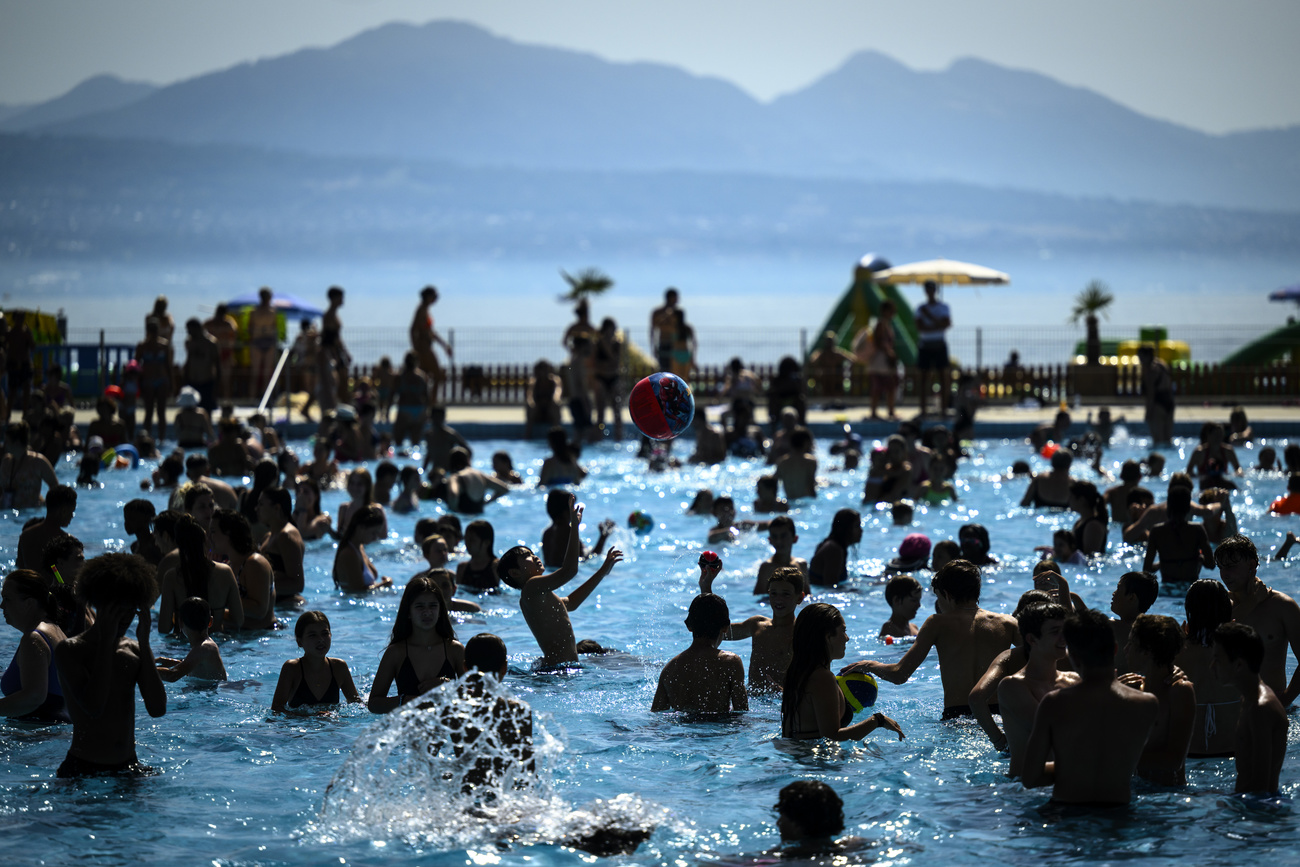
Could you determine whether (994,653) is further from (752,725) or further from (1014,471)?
(1014,471)

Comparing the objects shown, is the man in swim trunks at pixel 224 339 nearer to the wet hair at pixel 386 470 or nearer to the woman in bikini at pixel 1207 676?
the wet hair at pixel 386 470

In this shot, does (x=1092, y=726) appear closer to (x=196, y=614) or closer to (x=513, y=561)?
(x=513, y=561)

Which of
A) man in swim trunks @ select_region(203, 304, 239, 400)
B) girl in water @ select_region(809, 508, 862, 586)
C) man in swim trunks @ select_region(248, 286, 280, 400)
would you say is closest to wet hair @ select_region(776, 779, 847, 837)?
girl in water @ select_region(809, 508, 862, 586)

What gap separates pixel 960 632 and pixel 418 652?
2704mm

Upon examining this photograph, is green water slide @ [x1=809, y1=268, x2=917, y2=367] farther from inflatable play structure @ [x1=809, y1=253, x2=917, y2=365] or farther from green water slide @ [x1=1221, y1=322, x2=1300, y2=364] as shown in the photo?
green water slide @ [x1=1221, y1=322, x2=1300, y2=364]

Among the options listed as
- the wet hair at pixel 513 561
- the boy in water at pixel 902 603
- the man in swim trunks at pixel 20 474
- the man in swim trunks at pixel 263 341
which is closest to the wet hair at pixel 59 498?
the wet hair at pixel 513 561

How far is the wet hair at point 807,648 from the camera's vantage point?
20.4ft

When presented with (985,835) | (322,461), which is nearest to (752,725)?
(985,835)

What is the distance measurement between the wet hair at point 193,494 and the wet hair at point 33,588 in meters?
2.81

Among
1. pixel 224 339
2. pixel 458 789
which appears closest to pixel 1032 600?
pixel 458 789

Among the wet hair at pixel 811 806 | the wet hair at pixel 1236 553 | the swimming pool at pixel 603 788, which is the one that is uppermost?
the wet hair at pixel 1236 553

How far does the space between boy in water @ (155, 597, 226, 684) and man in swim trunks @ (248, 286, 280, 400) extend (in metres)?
16.5

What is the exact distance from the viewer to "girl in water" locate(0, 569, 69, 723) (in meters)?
6.62

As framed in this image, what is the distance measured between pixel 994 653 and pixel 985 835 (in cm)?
115
